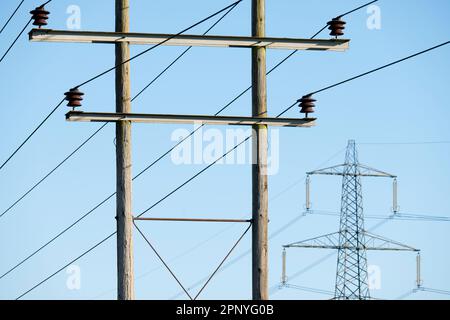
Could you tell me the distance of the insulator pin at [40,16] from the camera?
30.2 m

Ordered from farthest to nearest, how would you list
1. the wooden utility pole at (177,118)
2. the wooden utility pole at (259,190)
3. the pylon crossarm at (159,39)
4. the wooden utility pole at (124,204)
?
the pylon crossarm at (159,39) → the wooden utility pole at (124,204) → the wooden utility pole at (177,118) → the wooden utility pole at (259,190)

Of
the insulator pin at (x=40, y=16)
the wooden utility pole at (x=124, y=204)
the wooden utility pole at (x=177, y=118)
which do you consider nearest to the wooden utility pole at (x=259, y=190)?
the wooden utility pole at (x=177, y=118)

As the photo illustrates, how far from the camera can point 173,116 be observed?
30.0 m

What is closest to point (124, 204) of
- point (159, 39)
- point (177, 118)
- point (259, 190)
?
point (177, 118)

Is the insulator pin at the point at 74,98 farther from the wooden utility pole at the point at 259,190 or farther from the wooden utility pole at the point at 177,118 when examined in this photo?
the wooden utility pole at the point at 259,190

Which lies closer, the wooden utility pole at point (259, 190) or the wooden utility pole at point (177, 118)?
the wooden utility pole at point (259, 190)

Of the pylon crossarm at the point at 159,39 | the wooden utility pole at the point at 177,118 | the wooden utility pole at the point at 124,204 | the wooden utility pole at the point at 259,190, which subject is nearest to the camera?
the wooden utility pole at the point at 259,190

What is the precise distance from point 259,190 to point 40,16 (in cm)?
529

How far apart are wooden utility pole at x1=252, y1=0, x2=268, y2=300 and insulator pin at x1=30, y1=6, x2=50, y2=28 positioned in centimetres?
402

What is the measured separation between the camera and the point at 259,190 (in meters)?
29.1

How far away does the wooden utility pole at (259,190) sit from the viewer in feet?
95.0

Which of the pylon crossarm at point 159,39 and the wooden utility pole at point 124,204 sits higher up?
the pylon crossarm at point 159,39

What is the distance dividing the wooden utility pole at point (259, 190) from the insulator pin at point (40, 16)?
13.2ft

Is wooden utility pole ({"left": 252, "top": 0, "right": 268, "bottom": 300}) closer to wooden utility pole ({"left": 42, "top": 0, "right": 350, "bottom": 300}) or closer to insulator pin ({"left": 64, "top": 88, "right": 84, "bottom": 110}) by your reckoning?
wooden utility pole ({"left": 42, "top": 0, "right": 350, "bottom": 300})
